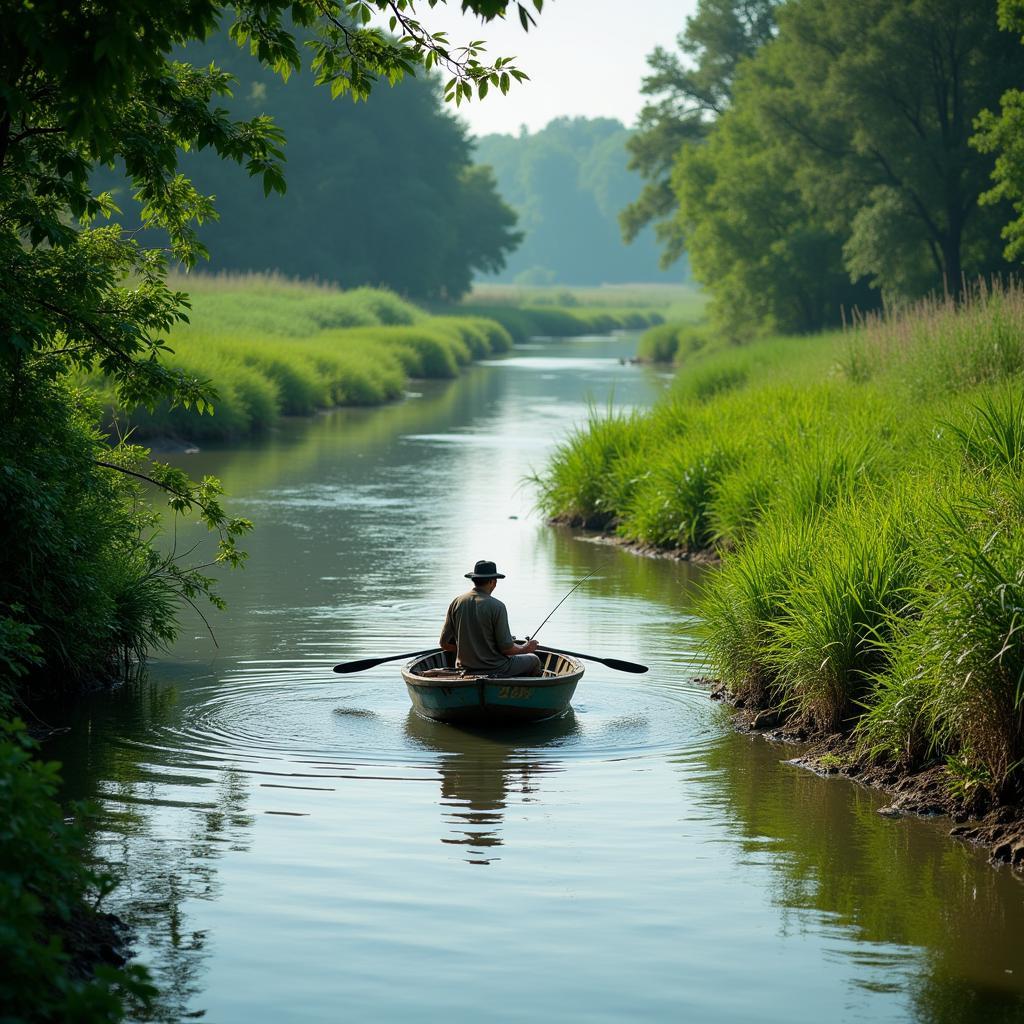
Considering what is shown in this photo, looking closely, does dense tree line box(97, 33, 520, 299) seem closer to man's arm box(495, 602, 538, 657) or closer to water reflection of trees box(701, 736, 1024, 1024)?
man's arm box(495, 602, 538, 657)

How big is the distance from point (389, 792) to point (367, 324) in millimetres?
46536

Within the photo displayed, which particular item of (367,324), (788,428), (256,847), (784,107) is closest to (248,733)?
(256,847)

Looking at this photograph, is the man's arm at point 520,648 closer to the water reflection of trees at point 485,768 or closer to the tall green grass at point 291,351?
the water reflection of trees at point 485,768

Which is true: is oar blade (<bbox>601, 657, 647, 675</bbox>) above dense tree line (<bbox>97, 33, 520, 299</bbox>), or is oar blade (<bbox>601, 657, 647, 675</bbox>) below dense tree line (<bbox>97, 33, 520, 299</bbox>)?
below

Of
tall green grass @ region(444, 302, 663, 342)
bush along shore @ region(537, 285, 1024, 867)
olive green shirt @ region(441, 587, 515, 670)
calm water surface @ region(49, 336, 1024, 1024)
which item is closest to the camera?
calm water surface @ region(49, 336, 1024, 1024)

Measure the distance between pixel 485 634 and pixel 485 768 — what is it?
1.38 m

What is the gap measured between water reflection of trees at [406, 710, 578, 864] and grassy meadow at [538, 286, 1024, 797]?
174 cm

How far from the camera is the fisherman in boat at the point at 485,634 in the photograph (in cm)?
1178

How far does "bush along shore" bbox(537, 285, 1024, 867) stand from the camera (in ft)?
30.0

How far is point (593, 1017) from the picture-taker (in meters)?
6.63

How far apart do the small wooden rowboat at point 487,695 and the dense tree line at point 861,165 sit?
23200 mm

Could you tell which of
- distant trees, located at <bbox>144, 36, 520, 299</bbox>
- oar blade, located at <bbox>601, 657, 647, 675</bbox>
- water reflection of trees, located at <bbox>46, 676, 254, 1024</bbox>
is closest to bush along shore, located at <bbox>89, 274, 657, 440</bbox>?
water reflection of trees, located at <bbox>46, 676, 254, 1024</bbox>

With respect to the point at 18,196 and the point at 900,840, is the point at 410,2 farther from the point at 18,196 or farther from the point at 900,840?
the point at 900,840

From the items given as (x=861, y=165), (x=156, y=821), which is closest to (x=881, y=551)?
(x=156, y=821)
